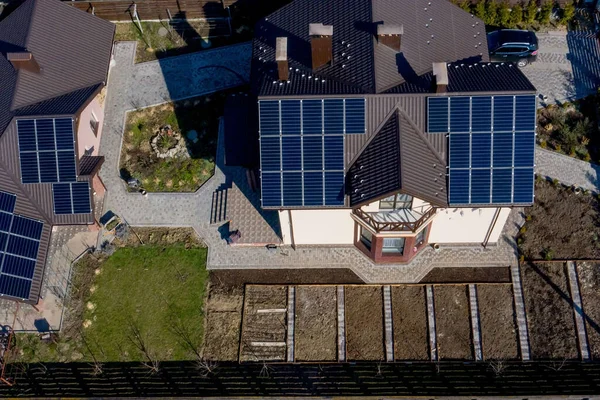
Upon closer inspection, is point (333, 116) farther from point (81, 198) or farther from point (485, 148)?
point (81, 198)

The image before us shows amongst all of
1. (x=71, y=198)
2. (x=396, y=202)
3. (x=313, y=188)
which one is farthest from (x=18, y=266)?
(x=396, y=202)

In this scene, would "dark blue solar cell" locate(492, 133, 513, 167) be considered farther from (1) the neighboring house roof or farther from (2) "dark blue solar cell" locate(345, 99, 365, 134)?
(1) the neighboring house roof

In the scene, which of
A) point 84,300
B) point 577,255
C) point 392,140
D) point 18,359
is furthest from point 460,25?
point 18,359

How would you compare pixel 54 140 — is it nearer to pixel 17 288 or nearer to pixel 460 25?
pixel 17 288

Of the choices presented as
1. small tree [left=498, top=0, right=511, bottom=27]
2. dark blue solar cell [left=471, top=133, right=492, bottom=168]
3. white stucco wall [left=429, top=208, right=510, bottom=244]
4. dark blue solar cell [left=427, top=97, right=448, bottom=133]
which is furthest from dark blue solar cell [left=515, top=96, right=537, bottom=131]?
small tree [left=498, top=0, right=511, bottom=27]

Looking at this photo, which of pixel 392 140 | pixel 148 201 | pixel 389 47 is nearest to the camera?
pixel 392 140

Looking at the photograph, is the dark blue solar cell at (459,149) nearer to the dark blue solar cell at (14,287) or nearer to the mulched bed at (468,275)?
the mulched bed at (468,275)

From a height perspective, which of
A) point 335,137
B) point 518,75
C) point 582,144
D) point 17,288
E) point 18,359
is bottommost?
point 18,359
